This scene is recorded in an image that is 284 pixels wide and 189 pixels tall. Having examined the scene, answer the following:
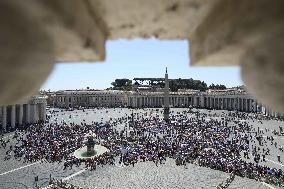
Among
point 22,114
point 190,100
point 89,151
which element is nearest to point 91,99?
point 190,100

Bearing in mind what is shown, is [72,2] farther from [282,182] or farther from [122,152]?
[122,152]

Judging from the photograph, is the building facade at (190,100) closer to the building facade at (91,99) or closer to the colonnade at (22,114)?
the building facade at (91,99)

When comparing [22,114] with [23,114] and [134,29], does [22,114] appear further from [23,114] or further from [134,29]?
[134,29]

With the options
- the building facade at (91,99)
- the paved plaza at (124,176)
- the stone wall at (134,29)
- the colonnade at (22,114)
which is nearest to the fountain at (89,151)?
the paved plaza at (124,176)

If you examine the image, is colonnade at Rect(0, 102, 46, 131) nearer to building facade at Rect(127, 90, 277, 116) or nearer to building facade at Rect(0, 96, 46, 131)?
building facade at Rect(0, 96, 46, 131)

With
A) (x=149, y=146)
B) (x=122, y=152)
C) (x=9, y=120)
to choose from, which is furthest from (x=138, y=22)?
(x=9, y=120)

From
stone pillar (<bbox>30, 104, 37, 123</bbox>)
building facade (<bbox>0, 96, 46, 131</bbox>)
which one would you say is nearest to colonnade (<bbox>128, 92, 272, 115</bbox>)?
building facade (<bbox>0, 96, 46, 131</bbox>)

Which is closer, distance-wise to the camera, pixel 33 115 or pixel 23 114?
pixel 23 114
